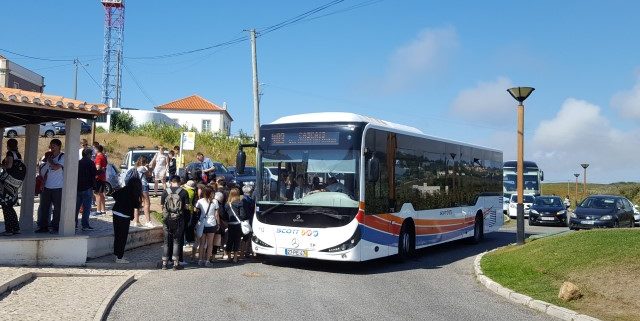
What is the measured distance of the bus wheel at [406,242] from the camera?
14945 millimetres

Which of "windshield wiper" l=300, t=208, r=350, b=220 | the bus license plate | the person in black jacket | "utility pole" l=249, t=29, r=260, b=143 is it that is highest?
"utility pole" l=249, t=29, r=260, b=143

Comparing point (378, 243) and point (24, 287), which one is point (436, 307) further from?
point (24, 287)

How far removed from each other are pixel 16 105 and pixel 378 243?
756 cm

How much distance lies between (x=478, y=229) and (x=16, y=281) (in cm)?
1469

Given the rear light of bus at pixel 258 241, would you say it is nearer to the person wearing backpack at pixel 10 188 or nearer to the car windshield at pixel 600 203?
the person wearing backpack at pixel 10 188

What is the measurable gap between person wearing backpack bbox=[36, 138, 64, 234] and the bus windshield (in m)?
4.20

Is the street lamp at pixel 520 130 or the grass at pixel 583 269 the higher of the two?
the street lamp at pixel 520 130

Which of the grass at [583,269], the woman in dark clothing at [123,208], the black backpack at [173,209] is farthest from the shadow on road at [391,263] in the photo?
the woman in dark clothing at [123,208]

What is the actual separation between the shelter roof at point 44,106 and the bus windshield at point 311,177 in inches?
145

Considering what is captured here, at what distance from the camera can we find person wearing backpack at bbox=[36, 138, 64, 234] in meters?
13.2

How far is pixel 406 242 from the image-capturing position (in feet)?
49.9

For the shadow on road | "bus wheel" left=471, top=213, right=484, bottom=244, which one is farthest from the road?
"bus wheel" left=471, top=213, right=484, bottom=244

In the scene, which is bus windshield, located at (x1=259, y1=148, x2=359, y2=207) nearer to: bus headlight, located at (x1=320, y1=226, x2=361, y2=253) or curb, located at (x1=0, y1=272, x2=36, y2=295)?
bus headlight, located at (x1=320, y1=226, x2=361, y2=253)

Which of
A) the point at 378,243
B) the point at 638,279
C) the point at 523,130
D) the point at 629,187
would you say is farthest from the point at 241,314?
the point at 629,187
